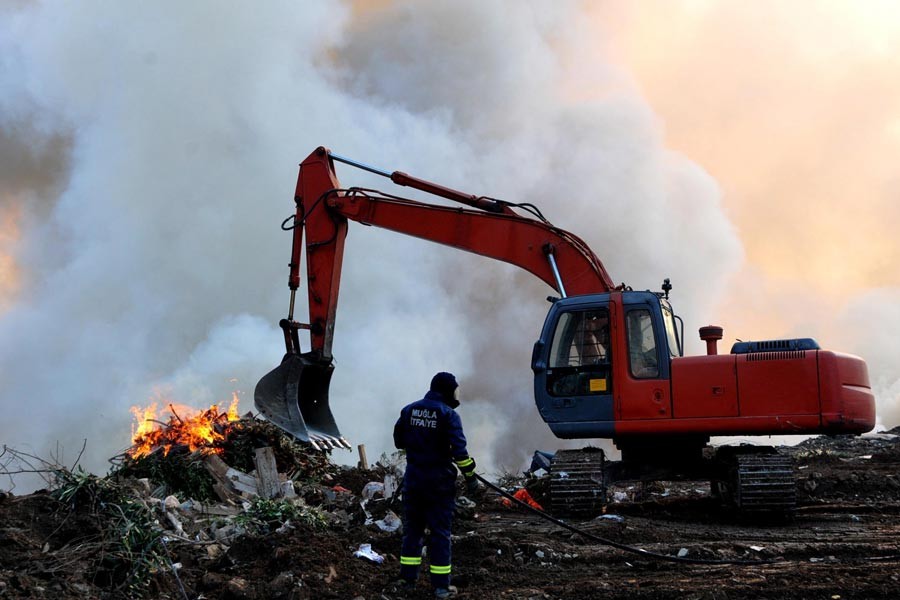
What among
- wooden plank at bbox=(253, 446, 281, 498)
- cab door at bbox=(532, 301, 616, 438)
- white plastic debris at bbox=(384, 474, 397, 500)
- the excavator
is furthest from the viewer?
wooden plank at bbox=(253, 446, 281, 498)

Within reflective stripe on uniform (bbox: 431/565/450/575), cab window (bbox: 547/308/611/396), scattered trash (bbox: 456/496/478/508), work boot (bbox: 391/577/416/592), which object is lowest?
work boot (bbox: 391/577/416/592)

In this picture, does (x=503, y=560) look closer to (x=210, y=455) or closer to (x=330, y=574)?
(x=330, y=574)

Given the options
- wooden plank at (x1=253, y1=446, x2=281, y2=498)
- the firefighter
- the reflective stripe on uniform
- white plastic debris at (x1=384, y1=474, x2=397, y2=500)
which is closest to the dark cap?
the firefighter

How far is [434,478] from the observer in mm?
7168

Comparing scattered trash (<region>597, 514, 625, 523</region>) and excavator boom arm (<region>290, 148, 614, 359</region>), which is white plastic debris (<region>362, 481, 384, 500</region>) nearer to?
excavator boom arm (<region>290, 148, 614, 359</region>)

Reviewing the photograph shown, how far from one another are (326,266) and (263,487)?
3179 millimetres

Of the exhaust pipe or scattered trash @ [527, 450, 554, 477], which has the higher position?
the exhaust pipe

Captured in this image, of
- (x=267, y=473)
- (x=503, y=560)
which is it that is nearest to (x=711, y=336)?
(x=503, y=560)

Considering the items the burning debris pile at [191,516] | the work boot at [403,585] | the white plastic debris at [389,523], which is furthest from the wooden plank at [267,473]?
the work boot at [403,585]

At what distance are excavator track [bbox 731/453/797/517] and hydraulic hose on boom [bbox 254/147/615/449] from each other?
2.76 metres

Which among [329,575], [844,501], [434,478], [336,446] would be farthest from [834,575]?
[336,446]

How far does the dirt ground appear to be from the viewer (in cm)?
641

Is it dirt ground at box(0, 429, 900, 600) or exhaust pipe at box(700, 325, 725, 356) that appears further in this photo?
exhaust pipe at box(700, 325, 725, 356)

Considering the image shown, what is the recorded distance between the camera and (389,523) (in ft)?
30.0
